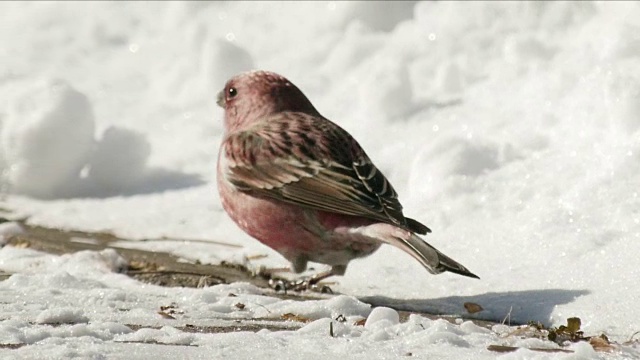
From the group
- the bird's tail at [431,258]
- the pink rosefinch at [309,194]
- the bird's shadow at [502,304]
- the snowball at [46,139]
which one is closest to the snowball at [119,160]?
the snowball at [46,139]

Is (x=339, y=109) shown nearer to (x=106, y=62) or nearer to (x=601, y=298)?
(x=106, y=62)

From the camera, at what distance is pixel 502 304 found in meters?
5.44

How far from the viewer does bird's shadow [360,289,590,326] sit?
525cm

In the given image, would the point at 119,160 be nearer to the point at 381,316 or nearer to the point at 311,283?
the point at 311,283

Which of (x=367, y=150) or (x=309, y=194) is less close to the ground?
(x=367, y=150)

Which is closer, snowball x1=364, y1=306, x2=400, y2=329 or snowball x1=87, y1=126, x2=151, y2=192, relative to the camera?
snowball x1=364, y1=306, x2=400, y2=329

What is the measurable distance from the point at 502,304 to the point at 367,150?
2.59m

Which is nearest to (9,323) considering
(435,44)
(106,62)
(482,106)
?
(482,106)

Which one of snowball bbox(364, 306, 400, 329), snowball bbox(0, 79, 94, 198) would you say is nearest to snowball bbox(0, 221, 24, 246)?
snowball bbox(0, 79, 94, 198)

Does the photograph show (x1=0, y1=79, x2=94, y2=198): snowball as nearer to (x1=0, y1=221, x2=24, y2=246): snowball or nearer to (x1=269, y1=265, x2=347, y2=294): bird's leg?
(x1=0, y1=221, x2=24, y2=246): snowball

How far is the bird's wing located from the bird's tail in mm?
156

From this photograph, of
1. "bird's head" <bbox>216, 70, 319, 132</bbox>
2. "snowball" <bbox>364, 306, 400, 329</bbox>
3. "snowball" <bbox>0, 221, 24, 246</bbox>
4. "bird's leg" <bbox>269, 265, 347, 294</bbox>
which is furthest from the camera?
"snowball" <bbox>0, 221, 24, 246</bbox>

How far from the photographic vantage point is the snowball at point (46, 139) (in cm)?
834

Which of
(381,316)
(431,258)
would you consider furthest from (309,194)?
(381,316)
